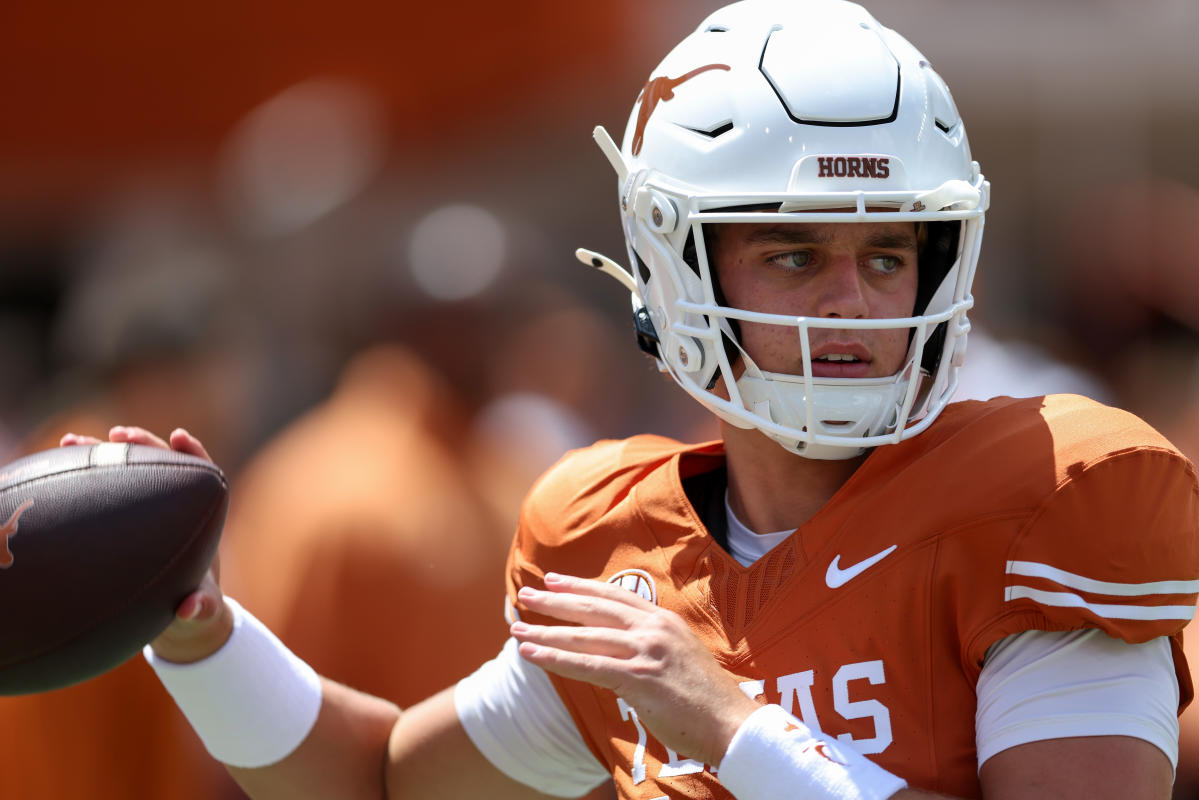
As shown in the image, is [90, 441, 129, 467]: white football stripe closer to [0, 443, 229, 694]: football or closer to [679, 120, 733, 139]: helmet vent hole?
[0, 443, 229, 694]: football

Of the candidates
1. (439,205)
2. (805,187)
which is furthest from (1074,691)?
(439,205)

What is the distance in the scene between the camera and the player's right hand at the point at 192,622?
60.6 inches

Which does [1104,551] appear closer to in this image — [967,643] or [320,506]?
[967,643]

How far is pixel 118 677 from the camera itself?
7.68 feet

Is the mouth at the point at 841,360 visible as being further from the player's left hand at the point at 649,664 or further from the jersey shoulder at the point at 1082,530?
the player's left hand at the point at 649,664

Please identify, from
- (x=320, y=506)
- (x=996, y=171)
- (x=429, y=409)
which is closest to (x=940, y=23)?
(x=996, y=171)

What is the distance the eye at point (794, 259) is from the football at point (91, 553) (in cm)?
75

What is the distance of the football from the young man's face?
707 millimetres

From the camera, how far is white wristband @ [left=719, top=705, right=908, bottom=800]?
114 centimetres

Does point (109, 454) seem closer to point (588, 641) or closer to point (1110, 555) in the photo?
point (588, 641)

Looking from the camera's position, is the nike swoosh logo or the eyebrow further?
the eyebrow

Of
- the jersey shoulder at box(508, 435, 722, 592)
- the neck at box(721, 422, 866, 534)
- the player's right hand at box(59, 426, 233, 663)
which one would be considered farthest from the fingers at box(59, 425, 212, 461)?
the neck at box(721, 422, 866, 534)

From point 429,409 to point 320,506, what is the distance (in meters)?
0.50

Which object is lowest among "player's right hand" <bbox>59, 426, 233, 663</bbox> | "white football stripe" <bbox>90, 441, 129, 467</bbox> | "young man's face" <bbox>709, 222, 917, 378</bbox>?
"player's right hand" <bbox>59, 426, 233, 663</bbox>
